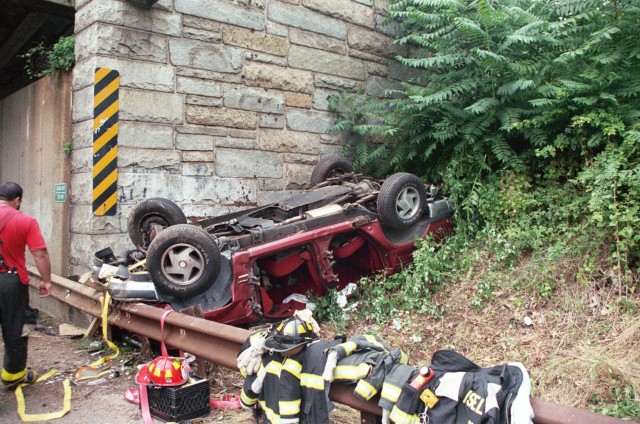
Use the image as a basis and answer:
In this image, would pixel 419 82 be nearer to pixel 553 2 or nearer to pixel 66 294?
pixel 553 2

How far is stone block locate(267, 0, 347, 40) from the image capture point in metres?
7.77

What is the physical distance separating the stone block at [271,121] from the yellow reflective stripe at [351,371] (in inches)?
201

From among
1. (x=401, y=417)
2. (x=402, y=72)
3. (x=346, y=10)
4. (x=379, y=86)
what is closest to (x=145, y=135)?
(x=346, y=10)

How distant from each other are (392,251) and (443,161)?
70.6 inches

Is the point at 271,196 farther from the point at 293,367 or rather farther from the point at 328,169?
the point at 293,367

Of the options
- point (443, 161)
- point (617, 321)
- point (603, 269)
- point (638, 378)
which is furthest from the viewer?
point (443, 161)

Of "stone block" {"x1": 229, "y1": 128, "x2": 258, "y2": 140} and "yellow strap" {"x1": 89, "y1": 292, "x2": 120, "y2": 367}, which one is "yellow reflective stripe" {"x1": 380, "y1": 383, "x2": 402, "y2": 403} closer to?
"yellow strap" {"x1": 89, "y1": 292, "x2": 120, "y2": 367}

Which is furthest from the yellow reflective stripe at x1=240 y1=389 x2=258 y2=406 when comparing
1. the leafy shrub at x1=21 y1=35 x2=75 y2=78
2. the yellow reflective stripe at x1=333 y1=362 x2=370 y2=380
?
the leafy shrub at x1=21 y1=35 x2=75 y2=78

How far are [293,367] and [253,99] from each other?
5090mm

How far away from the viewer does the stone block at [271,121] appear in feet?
25.1

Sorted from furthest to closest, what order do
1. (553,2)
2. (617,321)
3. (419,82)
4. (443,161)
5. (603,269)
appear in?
(419,82), (443,161), (553,2), (603,269), (617,321)

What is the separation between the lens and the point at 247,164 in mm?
7477

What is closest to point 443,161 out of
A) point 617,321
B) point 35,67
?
point 617,321

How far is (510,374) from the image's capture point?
2648 millimetres
